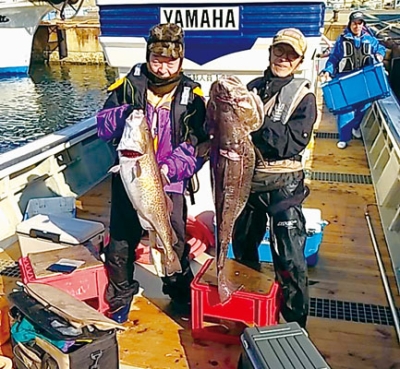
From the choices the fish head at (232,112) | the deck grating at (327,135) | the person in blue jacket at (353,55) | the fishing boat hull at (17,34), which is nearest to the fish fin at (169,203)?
the fish head at (232,112)

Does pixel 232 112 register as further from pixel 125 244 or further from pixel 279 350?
pixel 125 244

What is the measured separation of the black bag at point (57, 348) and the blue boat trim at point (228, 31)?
220cm

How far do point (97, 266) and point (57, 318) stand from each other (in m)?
0.63

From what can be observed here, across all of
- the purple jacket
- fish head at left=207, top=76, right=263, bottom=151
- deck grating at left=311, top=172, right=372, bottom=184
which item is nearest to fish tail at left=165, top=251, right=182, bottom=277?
the purple jacket

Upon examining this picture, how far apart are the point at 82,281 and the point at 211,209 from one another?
1.45 meters

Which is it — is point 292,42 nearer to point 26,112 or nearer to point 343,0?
point 26,112

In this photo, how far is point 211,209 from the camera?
4.17 metres

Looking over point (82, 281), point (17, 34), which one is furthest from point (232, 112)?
point (17, 34)

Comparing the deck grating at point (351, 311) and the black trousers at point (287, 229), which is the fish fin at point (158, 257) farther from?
the deck grating at point (351, 311)

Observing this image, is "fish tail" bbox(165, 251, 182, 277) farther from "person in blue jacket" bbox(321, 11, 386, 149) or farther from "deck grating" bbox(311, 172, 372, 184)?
"person in blue jacket" bbox(321, 11, 386, 149)

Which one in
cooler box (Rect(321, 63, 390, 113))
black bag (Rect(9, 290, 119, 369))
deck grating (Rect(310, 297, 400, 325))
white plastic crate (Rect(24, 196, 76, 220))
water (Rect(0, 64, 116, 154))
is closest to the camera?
black bag (Rect(9, 290, 119, 369))

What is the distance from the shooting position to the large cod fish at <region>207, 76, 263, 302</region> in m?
2.19

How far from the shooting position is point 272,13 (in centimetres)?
368

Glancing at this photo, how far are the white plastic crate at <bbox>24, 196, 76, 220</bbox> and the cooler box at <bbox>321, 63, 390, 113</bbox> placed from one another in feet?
12.3
